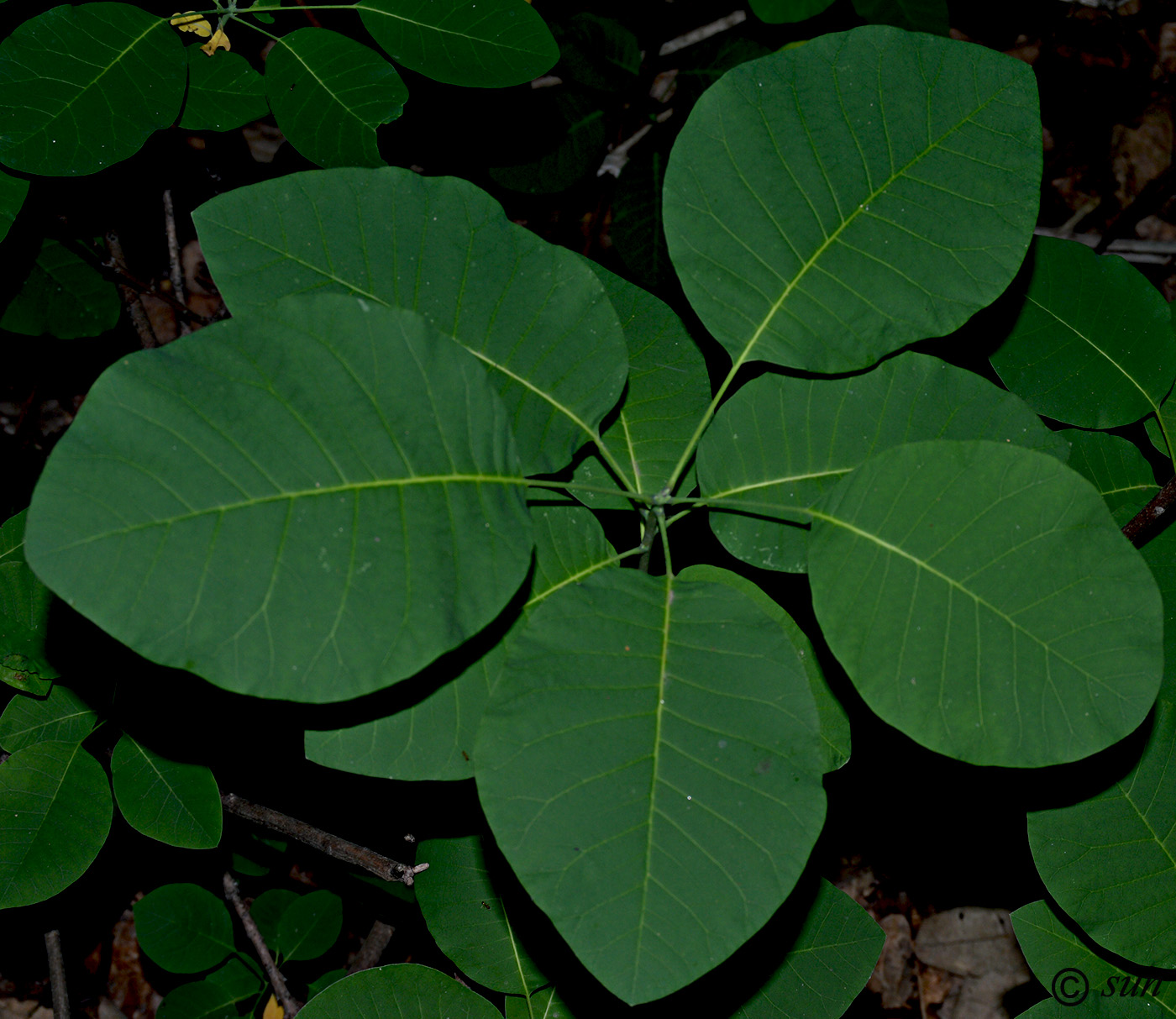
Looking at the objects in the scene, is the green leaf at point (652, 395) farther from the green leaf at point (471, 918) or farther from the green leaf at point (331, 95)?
the green leaf at point (471, 918)

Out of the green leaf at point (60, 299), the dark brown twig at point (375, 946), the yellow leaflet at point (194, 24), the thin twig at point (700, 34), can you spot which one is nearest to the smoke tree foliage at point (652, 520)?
the yellow leaflet at point (194, 24)

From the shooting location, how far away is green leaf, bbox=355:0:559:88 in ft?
4.21

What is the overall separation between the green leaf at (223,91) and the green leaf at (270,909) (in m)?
1.58

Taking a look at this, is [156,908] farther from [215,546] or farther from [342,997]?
[215,546]

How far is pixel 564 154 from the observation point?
6.07 feet

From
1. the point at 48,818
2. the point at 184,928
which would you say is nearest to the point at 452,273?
the point at 48,818

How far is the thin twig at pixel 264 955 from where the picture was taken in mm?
1659

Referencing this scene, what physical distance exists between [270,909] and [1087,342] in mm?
1993

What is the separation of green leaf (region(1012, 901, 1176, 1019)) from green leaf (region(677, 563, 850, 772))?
0.52 meters

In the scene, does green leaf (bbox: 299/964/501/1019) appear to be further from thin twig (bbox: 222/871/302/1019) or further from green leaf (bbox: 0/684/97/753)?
green leaf (bbox: 0/684/97/753)

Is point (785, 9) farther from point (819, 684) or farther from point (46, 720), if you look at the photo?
point (46, 720)

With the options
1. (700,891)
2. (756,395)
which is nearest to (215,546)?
(700,891)

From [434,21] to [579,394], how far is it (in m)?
0.70

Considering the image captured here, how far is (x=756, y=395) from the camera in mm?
1120
